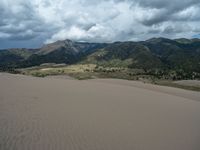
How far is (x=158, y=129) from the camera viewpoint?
1468 centimetres

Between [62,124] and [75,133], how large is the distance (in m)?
1.82

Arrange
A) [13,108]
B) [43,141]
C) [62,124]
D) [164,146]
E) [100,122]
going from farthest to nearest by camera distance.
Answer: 1. [13,108]
2. [100,122]
3. [62,124]
4. [164,146]
5. [43,141]

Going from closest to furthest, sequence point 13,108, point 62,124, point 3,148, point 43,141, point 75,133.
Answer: point 3,148
point 43,141
point 75,133
point 62,124
point 13,108

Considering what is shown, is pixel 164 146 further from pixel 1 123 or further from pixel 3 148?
pixel 1 123

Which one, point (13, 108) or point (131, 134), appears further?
point (13, 108)

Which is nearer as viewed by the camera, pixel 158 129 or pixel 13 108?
pixel 158 129

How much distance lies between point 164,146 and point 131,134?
6.74 feet

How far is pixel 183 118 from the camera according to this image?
18719mm

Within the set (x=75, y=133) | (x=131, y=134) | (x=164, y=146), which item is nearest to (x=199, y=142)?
(x=164, y=146)

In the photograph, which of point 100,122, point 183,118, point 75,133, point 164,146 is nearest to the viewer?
point 164,146

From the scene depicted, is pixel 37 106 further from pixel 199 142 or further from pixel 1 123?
pixel 199 142

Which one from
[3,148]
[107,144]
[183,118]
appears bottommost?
[183,118]

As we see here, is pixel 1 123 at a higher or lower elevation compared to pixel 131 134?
higher

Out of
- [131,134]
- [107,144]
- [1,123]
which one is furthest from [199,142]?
[1,123]
